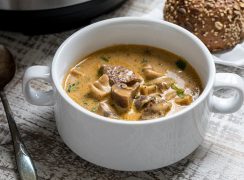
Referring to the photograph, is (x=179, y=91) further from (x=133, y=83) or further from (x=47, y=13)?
(x=47, y=13)

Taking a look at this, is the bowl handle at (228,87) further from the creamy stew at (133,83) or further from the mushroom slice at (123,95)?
the mushroom slice at (123,95)

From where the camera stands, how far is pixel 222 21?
1387 mm

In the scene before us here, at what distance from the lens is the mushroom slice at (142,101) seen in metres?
1.10

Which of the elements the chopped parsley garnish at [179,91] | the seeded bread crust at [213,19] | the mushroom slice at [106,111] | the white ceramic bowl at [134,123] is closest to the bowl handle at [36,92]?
the white ceramic bowl at [134,123]

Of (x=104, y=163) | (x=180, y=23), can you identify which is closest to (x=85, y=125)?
(x=104, y=163)

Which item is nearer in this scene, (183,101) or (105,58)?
(183,101)

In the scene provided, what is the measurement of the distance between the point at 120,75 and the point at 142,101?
9 centimetres

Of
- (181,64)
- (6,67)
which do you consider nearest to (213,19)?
(181,64)

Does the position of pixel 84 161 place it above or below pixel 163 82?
below

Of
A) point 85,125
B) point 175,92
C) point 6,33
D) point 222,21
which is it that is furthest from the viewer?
point 6,33

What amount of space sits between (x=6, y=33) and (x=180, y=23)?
→ 0.47 m

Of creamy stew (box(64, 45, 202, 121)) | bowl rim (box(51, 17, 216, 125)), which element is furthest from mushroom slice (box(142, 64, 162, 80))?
bowl rim (box(51, 17, 216, 125))

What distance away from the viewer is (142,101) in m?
1.10

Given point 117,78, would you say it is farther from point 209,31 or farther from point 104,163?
point 209,31
